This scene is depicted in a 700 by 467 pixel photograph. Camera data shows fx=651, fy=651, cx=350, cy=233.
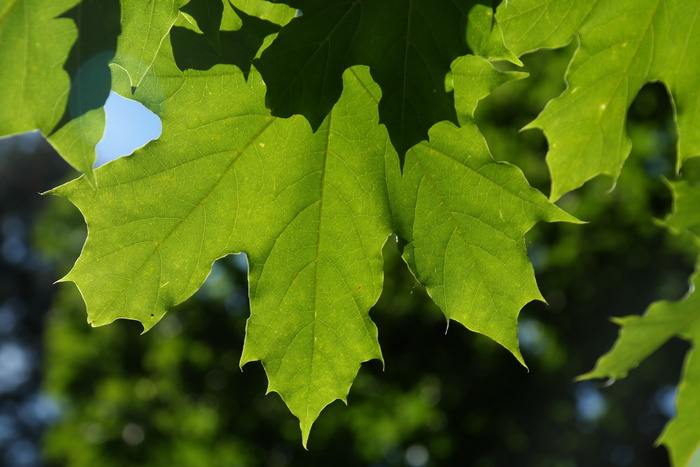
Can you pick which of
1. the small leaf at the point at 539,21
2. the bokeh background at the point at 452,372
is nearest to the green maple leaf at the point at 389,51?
the small leaf at the point at 539,21

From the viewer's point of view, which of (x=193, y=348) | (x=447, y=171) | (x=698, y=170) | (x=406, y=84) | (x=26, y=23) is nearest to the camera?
(x=26, y=23)

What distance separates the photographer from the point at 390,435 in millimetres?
13242

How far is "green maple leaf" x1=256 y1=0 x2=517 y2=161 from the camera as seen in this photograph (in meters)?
1.04

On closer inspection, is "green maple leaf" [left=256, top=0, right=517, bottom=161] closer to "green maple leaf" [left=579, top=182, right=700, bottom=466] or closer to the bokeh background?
"green maple leaf" [left=579, top=182, right=700, bottom=466]

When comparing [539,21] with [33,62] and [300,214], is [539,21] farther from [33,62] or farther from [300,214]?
[33,62]

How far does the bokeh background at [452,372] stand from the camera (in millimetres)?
13367

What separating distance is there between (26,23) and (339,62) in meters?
0.47

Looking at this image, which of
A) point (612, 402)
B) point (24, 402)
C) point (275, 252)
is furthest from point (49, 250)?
point (275, 252)

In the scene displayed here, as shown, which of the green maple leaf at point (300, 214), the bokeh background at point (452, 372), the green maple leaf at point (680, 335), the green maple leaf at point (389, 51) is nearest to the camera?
the green maple leaf at point (389, 51)

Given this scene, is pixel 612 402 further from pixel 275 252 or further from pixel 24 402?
pixel 24 402

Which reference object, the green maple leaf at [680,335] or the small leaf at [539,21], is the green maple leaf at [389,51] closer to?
the small leaf at [539,21]

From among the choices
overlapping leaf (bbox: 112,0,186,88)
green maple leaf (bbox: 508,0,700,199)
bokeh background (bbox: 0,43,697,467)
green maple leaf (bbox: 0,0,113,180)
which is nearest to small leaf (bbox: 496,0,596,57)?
green maple leaf (bbox: 508,0,700,199)

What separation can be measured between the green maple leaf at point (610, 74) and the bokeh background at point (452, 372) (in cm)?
1175

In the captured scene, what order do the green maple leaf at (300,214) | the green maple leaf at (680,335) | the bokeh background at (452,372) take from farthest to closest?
the bokeh background at (452,372), the green maple leaf at (680,335), the green maple leaf at (300,214)
